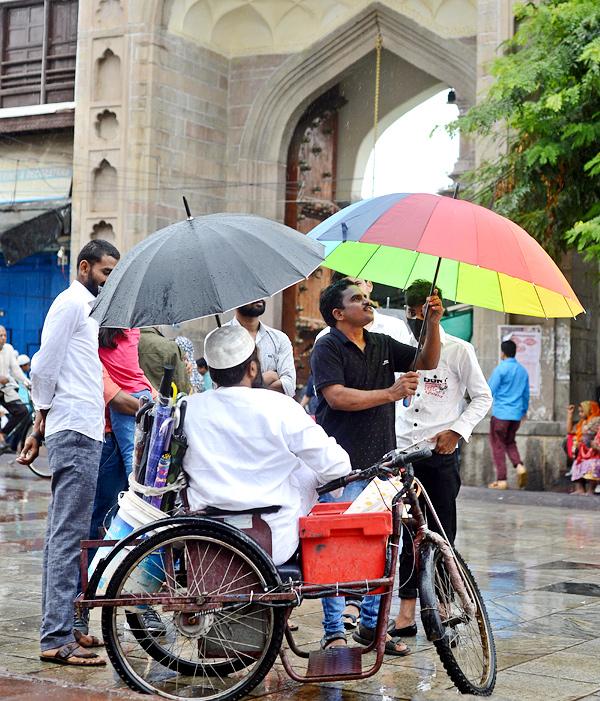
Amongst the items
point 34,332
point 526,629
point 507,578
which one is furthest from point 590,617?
point 34,332

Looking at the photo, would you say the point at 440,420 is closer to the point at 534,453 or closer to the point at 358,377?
the point at 358,377

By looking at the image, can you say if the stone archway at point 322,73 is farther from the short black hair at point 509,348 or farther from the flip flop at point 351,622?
the flip flop at point 351,622

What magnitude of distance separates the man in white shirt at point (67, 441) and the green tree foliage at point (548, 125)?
704 centimetres

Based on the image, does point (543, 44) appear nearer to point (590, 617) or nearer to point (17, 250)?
point (590, 617)

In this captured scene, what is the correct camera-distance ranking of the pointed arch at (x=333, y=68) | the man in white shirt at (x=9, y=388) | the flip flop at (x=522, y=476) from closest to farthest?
the flip flop at (x=522, y=476) < the man in white shirt at (x=9, y=388) < the pointed arch at (x=333, y=68)

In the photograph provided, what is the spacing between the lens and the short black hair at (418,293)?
5.12m

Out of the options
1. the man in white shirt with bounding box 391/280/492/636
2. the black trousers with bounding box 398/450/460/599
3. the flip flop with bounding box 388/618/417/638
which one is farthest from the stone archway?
the flip flop with bounding box 388/618/417/638

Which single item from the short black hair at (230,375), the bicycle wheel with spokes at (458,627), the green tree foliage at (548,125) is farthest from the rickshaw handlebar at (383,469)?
the green tree foliage at (548,125)

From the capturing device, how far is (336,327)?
4.94 metres

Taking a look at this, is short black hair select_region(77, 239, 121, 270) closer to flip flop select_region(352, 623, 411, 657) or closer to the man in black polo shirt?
the man in black polo shirt

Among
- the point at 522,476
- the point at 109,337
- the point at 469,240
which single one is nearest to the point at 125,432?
the point at 109,337

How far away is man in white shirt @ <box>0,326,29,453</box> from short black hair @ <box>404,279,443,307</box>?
32.0ft

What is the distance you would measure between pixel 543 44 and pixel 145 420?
8.92 m

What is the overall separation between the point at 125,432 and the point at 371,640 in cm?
156
